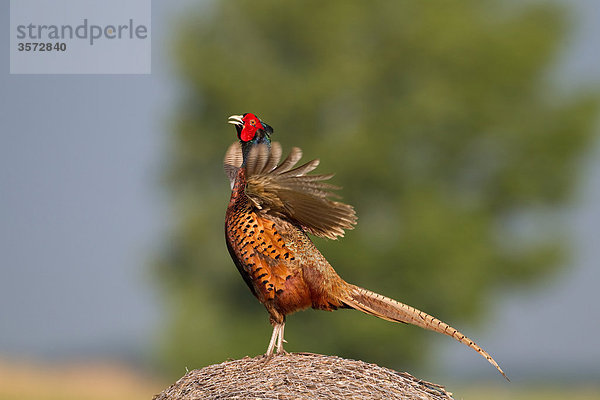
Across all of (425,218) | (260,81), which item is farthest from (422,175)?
(260,81)

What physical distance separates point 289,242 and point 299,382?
1.19m

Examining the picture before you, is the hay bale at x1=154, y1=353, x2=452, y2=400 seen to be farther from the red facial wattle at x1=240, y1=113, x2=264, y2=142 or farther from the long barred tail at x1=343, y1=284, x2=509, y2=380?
the red facial wattle at x1=240, y1=113, x2=264, y2=142

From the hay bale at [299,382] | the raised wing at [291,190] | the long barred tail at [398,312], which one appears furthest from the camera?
the long barred tail at [398,312]

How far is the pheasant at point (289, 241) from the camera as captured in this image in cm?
625

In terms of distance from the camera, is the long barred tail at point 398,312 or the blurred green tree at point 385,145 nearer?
the long barred tail at point 398,312

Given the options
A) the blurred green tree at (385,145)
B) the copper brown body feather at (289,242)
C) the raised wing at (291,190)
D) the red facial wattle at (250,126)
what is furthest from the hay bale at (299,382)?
the blurred green tree at (385,145)

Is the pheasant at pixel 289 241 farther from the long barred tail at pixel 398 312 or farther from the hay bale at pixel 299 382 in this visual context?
the hay bale at pixel 299 382

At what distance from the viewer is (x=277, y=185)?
624cm

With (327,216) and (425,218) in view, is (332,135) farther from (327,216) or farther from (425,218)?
(327,216)

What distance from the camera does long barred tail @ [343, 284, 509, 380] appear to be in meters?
6.38

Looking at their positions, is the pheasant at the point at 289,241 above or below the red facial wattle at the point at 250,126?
below

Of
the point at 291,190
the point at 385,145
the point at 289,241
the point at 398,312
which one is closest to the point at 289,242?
the point at 289,241

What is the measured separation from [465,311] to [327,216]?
1325cm

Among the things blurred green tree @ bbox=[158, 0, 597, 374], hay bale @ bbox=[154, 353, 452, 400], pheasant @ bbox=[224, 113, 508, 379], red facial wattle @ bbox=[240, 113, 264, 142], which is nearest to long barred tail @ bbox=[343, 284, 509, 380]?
pheasant @ bbox=[224, 113, 508, 379]
